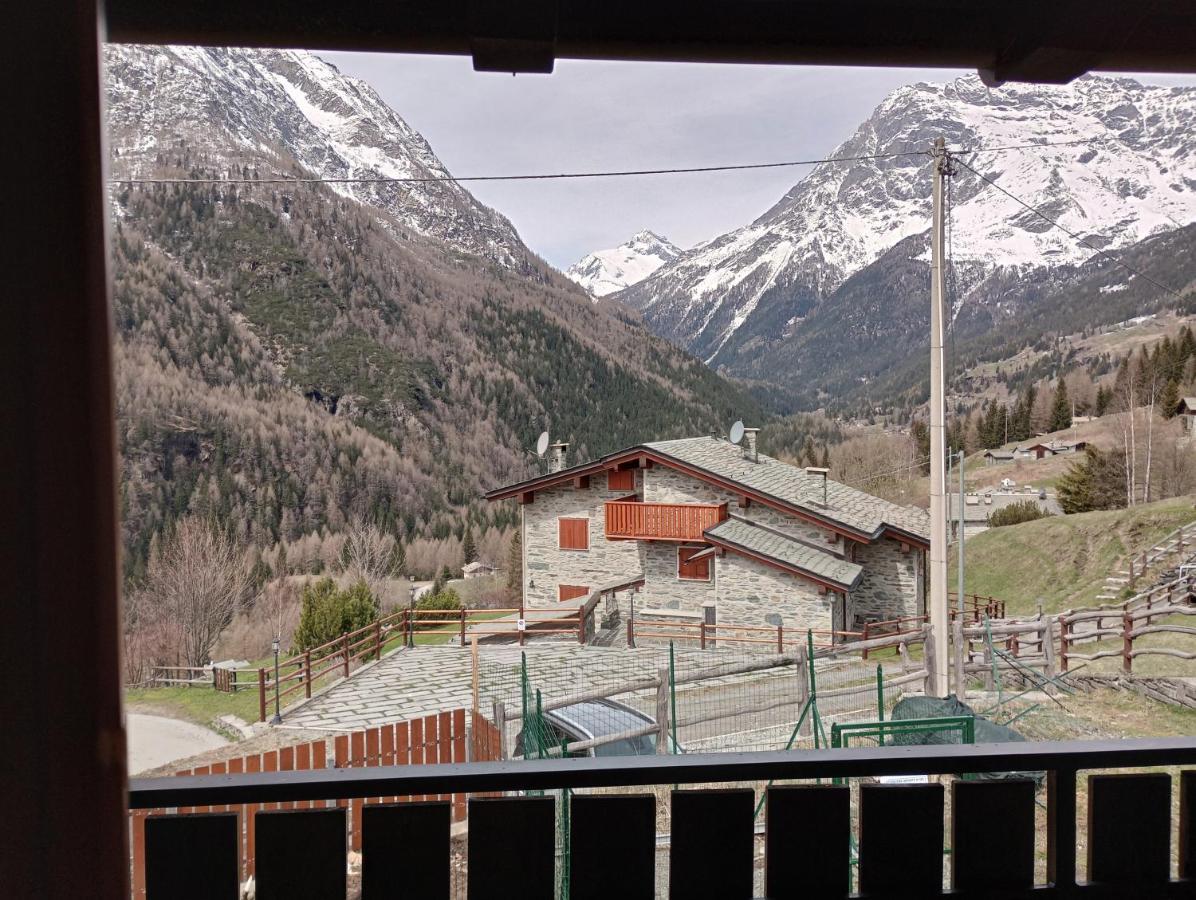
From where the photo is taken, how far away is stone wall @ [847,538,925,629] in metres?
13.9

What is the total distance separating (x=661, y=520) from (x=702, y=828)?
1317 cm

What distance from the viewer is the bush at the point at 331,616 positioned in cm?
1548

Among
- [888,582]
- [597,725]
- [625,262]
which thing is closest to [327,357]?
[888,582]

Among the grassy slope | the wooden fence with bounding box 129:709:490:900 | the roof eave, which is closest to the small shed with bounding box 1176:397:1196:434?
the grassy slope

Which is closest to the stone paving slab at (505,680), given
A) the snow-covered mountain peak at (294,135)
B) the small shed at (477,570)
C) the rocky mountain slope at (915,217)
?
the small shed at (477,570)

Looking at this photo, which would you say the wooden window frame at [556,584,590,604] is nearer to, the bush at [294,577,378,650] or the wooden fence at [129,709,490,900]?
the bush at [294,577,378,650]

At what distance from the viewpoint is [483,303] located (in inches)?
1987

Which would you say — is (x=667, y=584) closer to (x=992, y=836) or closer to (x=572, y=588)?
(x=572, y=588)

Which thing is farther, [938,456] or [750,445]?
[750,445]

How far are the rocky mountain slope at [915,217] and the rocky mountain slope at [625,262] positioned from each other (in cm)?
3407

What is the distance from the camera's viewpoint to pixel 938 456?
6105mm

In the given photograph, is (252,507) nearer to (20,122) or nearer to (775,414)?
(775,414)

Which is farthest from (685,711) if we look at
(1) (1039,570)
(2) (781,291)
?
(2) (781,291)

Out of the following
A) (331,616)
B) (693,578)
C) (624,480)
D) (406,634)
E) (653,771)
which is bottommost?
(331,616)
